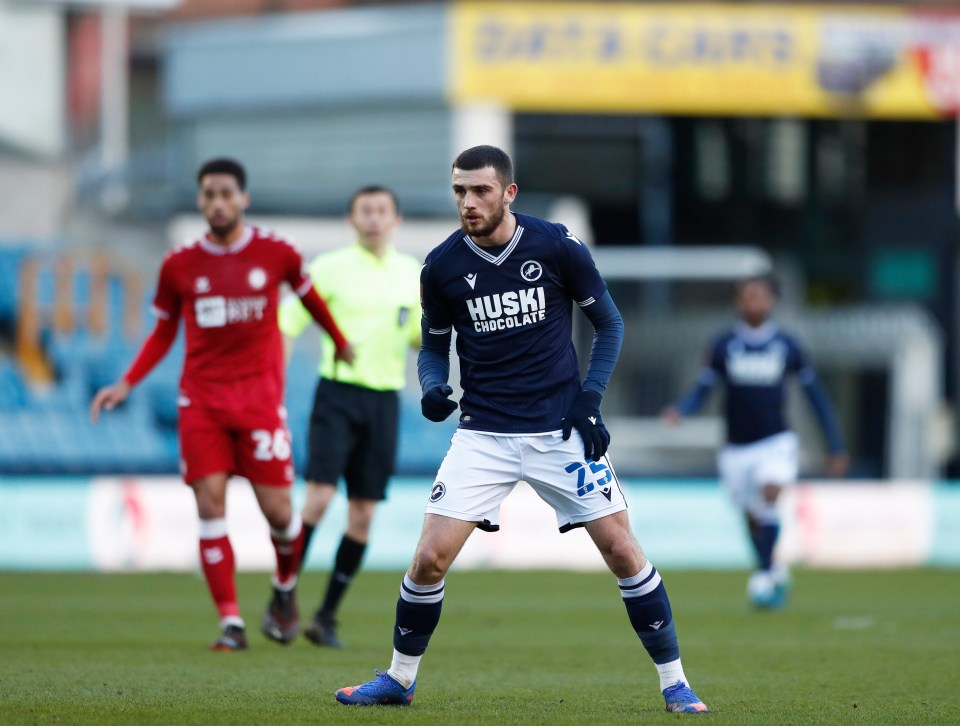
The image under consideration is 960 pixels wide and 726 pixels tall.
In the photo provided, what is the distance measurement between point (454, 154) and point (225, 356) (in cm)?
1737

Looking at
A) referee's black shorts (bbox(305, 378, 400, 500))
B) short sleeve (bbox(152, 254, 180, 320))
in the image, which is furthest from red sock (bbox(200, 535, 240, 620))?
short sleeve (bbox(152, 254, 180, 320))

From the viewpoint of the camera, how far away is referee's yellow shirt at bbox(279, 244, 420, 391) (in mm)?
9609

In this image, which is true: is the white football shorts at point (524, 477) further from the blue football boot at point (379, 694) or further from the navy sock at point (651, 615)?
the blue football boot at point (379, 694)

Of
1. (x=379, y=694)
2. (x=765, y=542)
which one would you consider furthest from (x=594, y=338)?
(x=765, y=542)

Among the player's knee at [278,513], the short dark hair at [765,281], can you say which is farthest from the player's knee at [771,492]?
the player's knee at [278,513]

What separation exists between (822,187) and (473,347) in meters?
25.6

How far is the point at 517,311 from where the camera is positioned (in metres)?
6.45

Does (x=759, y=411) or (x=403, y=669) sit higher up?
(x=759, y=411)

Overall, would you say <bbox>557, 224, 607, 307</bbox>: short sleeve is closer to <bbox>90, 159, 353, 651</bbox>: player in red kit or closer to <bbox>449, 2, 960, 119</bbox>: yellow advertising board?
<bbox>90, 159, 353, 651</bbox>: player in red kit

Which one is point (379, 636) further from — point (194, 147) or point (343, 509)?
point (194, 147)

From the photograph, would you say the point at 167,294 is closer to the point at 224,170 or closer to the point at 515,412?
the point at 224,170

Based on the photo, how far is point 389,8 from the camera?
26922 mm

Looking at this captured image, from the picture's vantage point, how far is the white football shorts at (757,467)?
1320 centimetres

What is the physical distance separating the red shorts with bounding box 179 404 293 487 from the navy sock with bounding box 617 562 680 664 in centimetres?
290
